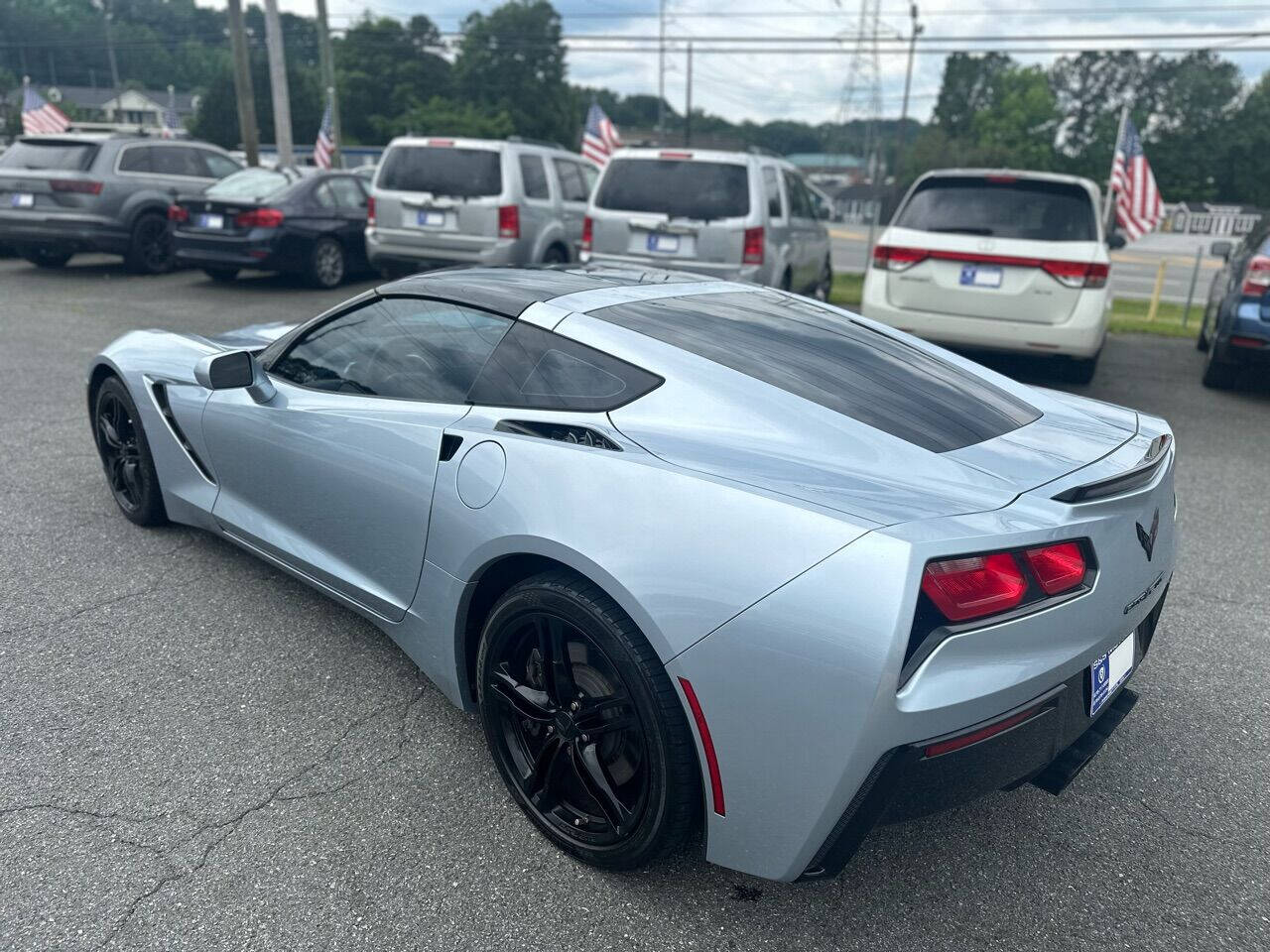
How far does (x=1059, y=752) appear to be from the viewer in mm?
2195

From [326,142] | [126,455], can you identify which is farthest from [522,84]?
[126,455]

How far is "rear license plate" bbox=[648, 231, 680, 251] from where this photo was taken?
8797 millimetres

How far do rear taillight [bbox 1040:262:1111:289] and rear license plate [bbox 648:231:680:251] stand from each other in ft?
10.3

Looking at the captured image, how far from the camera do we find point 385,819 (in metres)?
2.55

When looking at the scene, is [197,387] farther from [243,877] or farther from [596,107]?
[596,107]

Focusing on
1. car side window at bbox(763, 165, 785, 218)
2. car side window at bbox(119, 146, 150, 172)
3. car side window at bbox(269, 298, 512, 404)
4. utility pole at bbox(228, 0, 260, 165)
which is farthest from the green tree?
car side window at bbox(269, 298, 512, 404)

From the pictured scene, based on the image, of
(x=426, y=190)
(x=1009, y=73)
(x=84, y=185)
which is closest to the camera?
(x=426, y=190)

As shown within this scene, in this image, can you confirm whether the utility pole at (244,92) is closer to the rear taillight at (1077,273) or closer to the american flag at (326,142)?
the american flag at (326,142)

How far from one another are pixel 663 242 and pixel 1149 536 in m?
6.97

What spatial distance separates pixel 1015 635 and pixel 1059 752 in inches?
17.4

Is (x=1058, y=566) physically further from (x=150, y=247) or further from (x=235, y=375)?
(x=150, y=247)

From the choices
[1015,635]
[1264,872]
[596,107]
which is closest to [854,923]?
[1015,635]

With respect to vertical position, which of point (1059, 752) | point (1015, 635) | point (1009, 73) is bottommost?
point (1059, 752)

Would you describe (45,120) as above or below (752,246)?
above
